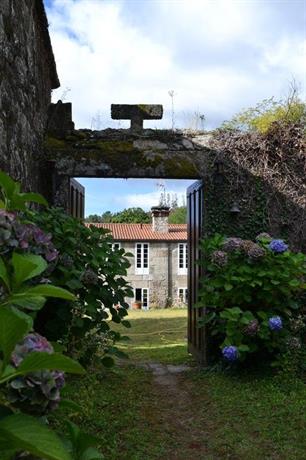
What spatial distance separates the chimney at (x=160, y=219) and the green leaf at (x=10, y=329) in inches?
985

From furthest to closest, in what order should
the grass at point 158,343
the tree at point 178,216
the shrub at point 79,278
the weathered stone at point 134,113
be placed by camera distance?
1. the tree at point 178,216
2. the grass at point 158,343
3. the weathered stone at point 134,113
4. the shrub at point 79,278

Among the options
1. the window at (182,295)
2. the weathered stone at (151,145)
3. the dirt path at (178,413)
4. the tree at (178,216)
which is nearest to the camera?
the dirt path at (178,413)

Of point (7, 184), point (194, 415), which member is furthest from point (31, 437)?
point (194, 415)

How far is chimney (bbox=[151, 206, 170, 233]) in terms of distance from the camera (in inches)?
1025

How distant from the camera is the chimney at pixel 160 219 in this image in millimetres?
26042

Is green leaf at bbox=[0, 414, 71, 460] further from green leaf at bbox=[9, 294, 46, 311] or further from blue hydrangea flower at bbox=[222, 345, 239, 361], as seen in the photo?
blue hydrangea flower at bbox=[222, 345, 239, 361]

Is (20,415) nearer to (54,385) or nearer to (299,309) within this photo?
(54,385)

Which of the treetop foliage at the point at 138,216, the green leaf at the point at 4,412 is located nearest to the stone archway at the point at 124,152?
the green leaf at the point at 4,412

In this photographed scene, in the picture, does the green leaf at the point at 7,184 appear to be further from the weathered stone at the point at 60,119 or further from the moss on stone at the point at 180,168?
the weathered stone at the point at 60,119

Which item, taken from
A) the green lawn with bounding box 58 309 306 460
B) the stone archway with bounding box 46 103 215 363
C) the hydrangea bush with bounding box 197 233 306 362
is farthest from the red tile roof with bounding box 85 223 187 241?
the hydrangea bush with bounding box 197 233 306 362

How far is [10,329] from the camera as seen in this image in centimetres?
87

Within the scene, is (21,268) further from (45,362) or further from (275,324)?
(275,324)

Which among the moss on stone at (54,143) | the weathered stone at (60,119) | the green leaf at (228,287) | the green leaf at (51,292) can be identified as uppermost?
the weathered stone at (60,119)

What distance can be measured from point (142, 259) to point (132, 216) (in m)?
15.6
